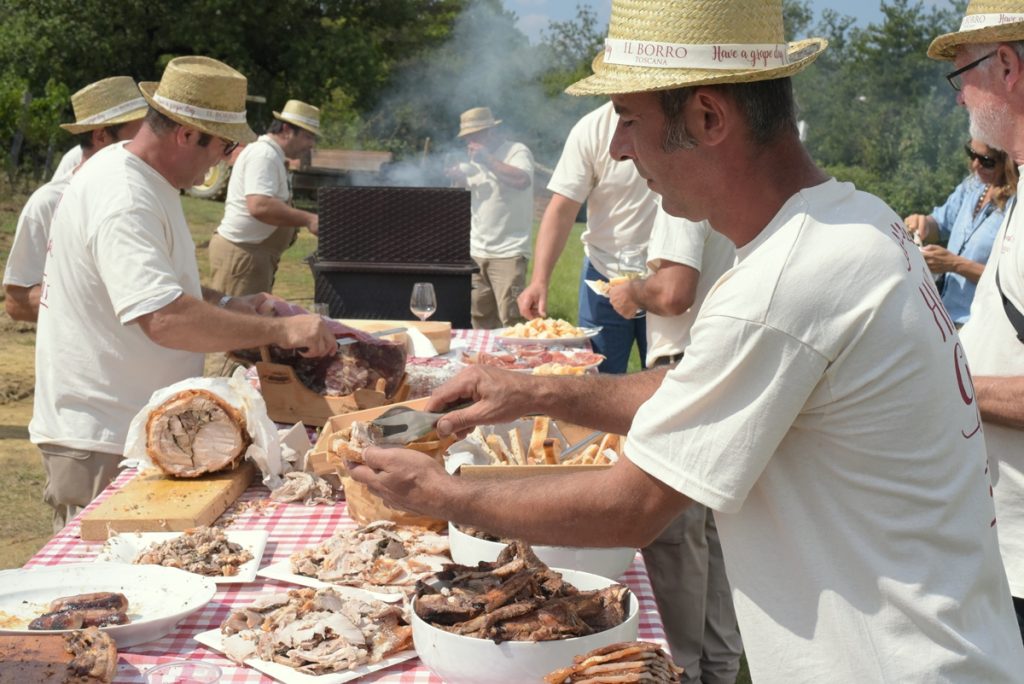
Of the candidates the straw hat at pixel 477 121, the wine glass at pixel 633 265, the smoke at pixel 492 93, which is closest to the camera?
the wine glass at pixel 633 265

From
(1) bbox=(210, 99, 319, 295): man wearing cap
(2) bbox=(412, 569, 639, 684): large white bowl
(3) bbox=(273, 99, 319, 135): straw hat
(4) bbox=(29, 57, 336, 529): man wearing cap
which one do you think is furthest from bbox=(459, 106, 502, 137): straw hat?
(2) bbox=(412, 569, 639, 684): large white bowl

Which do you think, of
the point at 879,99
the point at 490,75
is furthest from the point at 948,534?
the point at 879,99

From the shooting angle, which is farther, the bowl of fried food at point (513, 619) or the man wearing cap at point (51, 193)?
the man wearing cap at point (51, 193)

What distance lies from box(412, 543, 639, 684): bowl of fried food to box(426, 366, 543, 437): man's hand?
0.53 metres

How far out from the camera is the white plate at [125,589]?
223 centimetres

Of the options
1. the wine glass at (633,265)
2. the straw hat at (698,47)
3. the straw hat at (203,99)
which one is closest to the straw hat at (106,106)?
the straw hat at (203,99)

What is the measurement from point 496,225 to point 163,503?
21.8 ft

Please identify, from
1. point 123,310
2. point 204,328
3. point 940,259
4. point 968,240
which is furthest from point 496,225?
point 123,310

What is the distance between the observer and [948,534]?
5.70 feet

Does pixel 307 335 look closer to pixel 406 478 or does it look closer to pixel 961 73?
pixel 406 478

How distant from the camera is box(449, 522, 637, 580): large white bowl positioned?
239 cm

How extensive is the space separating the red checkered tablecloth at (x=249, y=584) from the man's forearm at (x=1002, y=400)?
88cm

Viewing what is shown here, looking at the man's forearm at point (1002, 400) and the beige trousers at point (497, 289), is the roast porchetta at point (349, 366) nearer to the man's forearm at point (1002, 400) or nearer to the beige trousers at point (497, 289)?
the man's forearm at point (1002, 400)

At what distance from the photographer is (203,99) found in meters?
3.93
